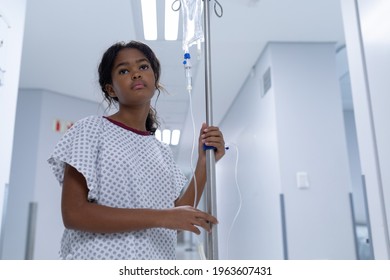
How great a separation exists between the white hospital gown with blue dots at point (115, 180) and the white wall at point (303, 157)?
2.01 metres

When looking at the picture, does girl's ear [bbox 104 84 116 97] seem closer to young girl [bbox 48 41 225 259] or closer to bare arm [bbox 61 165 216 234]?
young girl [bbox 48 41 225 259]

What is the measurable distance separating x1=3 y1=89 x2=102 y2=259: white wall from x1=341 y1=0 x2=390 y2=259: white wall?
3308mm

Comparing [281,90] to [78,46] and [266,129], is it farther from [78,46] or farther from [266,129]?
[78,46]

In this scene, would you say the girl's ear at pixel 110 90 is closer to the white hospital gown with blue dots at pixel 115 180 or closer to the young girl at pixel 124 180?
the young girl at pixel 124 180

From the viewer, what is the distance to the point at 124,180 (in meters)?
0.80

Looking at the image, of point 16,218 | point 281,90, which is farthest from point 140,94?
point 16,218

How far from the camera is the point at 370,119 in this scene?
1508 millimetres

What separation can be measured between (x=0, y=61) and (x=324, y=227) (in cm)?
236

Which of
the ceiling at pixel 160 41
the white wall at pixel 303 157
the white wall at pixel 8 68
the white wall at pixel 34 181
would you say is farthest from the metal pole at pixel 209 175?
the white wall at pixel 34 181

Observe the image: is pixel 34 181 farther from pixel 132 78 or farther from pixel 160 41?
pixel 132 78

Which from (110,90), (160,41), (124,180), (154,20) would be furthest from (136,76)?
(160,41)

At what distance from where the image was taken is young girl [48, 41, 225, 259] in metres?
0.73

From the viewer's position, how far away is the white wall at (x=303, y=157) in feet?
8.79
